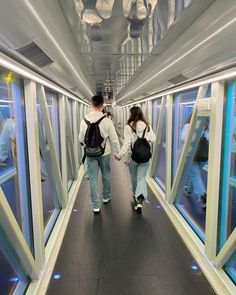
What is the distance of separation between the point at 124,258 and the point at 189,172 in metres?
Answer: 1.79

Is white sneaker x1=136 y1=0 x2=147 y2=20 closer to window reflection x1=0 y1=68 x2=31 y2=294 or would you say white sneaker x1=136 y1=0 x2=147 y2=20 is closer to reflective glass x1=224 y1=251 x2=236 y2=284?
window reflection x1=0 y1=68 x2=31 y2=294

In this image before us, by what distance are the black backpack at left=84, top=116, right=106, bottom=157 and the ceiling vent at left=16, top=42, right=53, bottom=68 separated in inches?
79.6

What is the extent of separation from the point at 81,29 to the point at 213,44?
1.07 meters

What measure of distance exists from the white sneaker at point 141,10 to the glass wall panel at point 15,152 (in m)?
1.05

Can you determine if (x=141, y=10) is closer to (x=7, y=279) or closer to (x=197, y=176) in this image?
(x=7, y=279)

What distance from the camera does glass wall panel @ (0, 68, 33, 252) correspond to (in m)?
2.22

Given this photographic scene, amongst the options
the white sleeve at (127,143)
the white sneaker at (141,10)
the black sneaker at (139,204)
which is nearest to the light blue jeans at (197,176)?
the black sneaker at (139,204)

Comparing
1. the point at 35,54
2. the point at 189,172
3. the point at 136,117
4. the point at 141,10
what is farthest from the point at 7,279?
the point at 189,172

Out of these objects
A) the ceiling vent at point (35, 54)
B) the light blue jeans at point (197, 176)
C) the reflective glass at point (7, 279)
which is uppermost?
the ceiling vent at point (35, 54)

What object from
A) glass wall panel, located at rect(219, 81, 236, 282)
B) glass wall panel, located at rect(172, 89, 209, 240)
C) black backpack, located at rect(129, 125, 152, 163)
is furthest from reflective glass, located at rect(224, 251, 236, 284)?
black backpack, located at rect(129, 125, 152, 163)

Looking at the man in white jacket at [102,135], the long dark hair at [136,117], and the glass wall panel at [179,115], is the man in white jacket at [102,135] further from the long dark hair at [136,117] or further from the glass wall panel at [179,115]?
the glass wall panel at [179,115]

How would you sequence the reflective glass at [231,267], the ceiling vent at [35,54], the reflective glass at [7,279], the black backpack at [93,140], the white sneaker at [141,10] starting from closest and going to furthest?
the ceiling vent at [35,54] → the white sneaker at [141,10] → the reflective glass at [7,279] → the reflective glass at [231,267] → the black backpack at [93,140]

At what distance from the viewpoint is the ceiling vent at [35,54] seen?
1371 mm

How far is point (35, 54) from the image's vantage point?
5.02 ft
